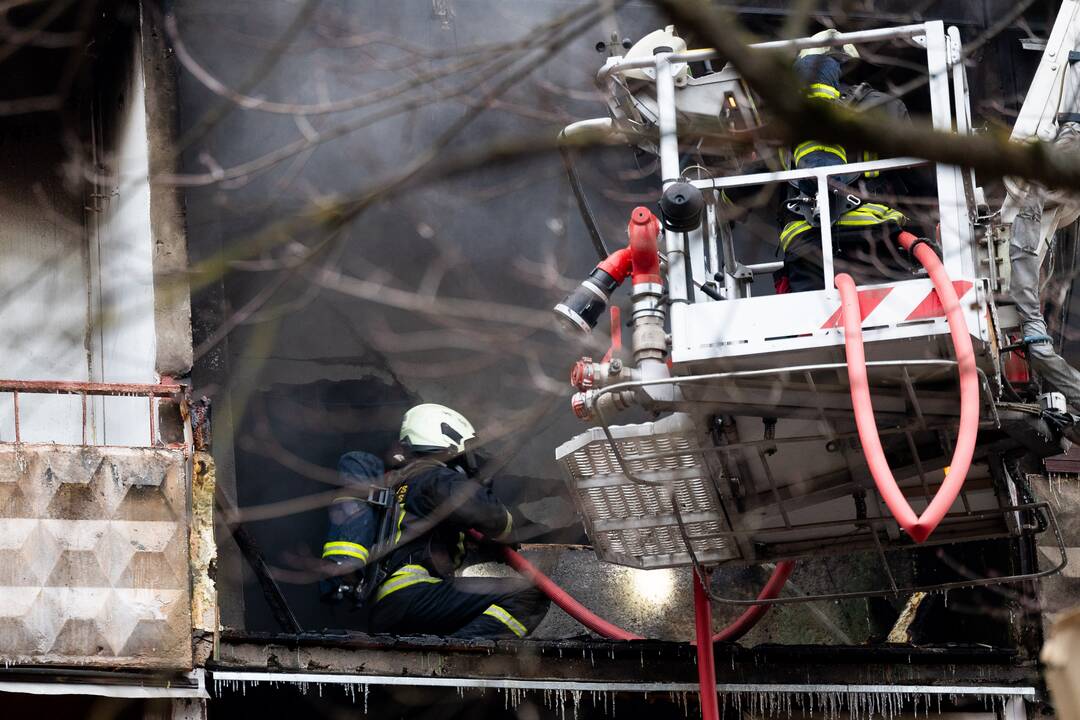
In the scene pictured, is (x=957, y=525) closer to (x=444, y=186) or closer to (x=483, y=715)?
(x=483, y=715)

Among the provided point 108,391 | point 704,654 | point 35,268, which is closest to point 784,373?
point 704,654

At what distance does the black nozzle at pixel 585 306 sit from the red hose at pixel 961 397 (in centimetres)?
113

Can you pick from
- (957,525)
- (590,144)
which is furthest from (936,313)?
(590,144)

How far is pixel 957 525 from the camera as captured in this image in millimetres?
8922

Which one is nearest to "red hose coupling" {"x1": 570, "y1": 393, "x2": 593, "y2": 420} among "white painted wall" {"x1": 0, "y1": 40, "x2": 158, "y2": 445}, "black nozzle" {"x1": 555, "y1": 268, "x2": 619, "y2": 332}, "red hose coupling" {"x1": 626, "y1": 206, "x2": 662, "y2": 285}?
"black nozzle" {"x1": 555, "y1": 268, "x2": 619, "y2": 332}

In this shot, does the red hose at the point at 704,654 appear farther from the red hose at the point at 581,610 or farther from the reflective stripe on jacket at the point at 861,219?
the reflective stripe on jacket at the point at 861,219

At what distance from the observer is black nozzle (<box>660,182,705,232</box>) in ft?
24.0

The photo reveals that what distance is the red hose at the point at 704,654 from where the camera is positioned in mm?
8938

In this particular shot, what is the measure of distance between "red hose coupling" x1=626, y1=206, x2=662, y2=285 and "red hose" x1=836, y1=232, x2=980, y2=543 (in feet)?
2.99

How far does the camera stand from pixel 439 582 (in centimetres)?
978

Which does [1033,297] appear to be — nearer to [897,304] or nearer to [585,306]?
[897,304]

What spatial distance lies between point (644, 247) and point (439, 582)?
295cm

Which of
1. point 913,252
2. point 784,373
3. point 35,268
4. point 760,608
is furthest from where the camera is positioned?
point 35,268

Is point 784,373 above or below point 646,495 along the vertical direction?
above
